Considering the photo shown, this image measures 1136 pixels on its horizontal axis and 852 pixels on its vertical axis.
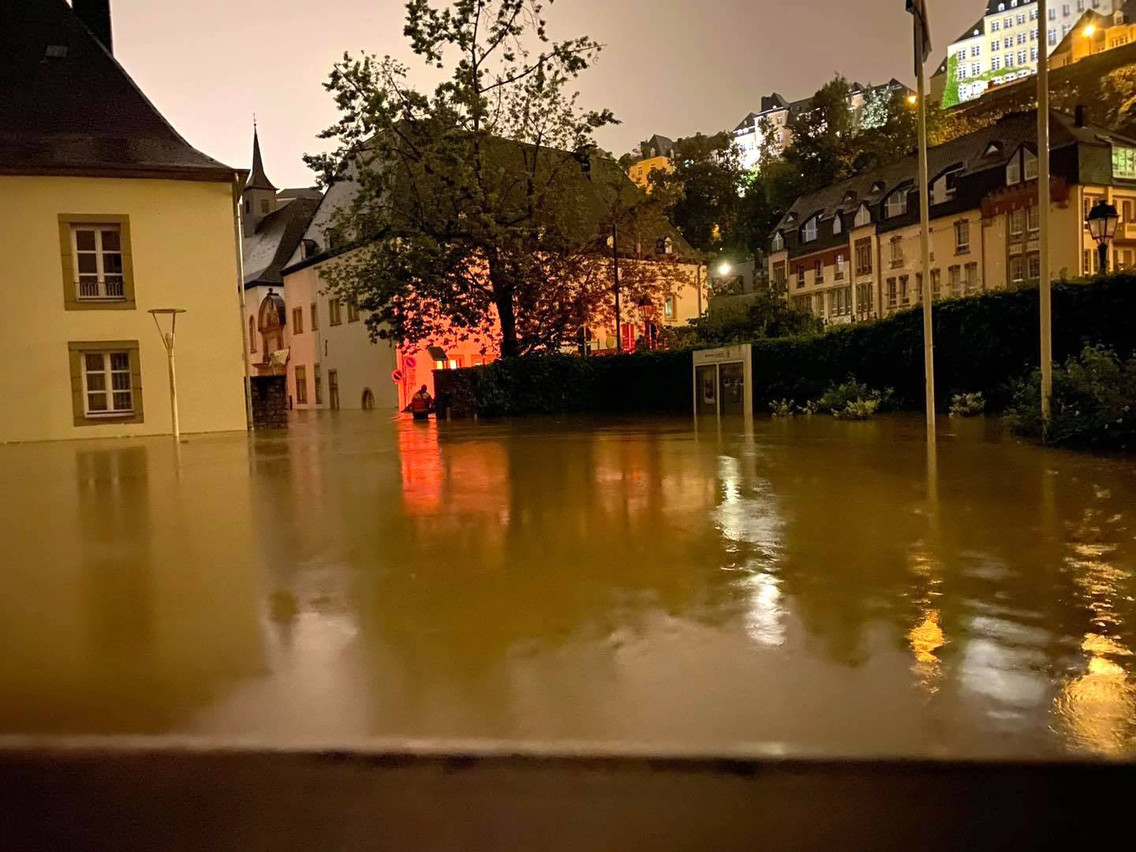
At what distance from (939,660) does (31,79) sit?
28267 millimetres

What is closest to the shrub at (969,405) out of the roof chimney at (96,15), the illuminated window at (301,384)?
the roof chimney at (96,15)

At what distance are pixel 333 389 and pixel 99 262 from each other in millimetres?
23910

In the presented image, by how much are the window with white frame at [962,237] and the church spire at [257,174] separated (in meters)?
56.6

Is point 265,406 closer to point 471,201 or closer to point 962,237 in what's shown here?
point 471,201

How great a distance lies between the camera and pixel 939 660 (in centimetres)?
315

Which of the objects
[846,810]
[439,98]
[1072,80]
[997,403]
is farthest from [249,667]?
[1072,80]

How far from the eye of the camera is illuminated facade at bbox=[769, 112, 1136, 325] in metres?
40.0

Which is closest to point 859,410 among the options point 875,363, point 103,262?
point 875,363

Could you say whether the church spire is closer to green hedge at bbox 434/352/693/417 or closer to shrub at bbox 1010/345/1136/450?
green hedge at bbox 434/352/693/417

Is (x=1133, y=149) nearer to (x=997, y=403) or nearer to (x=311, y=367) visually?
(x=997, y=403)

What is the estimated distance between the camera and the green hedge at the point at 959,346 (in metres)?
15.7

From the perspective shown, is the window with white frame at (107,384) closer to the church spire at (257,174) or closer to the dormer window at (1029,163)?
the dormer window at (1029,163)

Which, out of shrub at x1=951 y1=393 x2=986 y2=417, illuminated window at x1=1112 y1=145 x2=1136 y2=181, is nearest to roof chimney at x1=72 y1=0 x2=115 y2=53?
shrub at x1=951 y1=393 x2=986 y2=417

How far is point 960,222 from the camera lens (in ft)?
155
